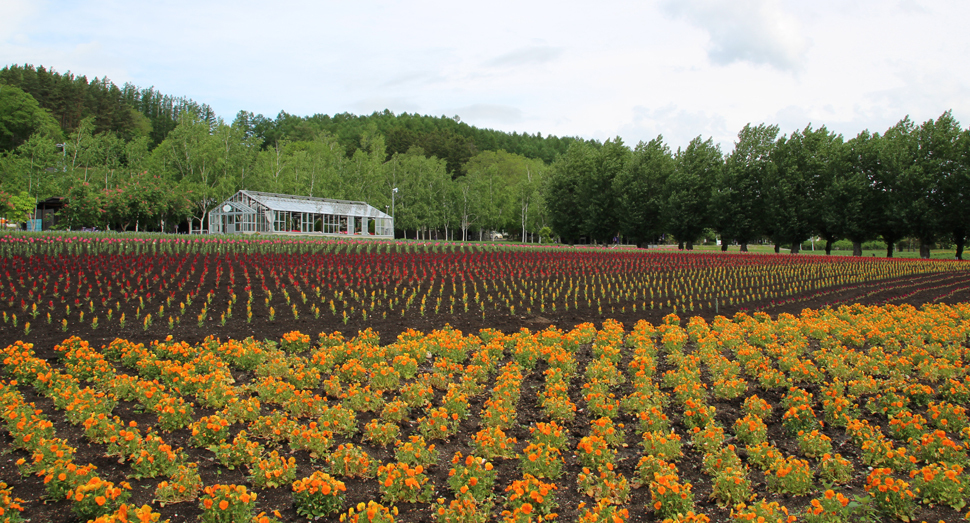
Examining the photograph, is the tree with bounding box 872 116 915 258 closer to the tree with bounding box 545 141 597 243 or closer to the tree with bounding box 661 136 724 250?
the tree with bounding box 661 136 724 250

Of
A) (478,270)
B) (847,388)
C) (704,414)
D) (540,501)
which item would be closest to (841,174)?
(478,270)

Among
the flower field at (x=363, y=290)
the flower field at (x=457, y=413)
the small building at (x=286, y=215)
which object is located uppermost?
the small building at (x=286, y=215)

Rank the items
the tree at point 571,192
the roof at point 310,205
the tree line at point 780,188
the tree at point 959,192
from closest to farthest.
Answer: the tree at point 959,192, the tree line at point 780,188, the roof at point 310,205, the tree at point 571,192

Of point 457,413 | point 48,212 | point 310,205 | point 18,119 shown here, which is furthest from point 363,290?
point 18,119

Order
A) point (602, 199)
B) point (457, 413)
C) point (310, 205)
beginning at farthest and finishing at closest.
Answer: point (602, 199), point (310, 205), point (457, 413)

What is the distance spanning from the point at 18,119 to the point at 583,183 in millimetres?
70989

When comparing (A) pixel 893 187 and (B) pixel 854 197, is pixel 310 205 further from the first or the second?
(A) pixel 893 187

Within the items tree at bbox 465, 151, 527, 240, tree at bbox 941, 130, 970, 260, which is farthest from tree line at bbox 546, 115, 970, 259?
tree at bbox 465, 151, 527, 240

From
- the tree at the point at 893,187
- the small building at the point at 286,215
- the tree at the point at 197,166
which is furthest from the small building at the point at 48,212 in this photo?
the tree at the point at 893,187

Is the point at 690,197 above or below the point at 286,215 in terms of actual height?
above

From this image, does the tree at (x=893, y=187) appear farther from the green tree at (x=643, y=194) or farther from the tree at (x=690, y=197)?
the green tree at (x=643, y=194)

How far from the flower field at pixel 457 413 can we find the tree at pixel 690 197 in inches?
1432

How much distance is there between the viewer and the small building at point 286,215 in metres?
44.9

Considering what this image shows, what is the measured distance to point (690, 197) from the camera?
48.1m
